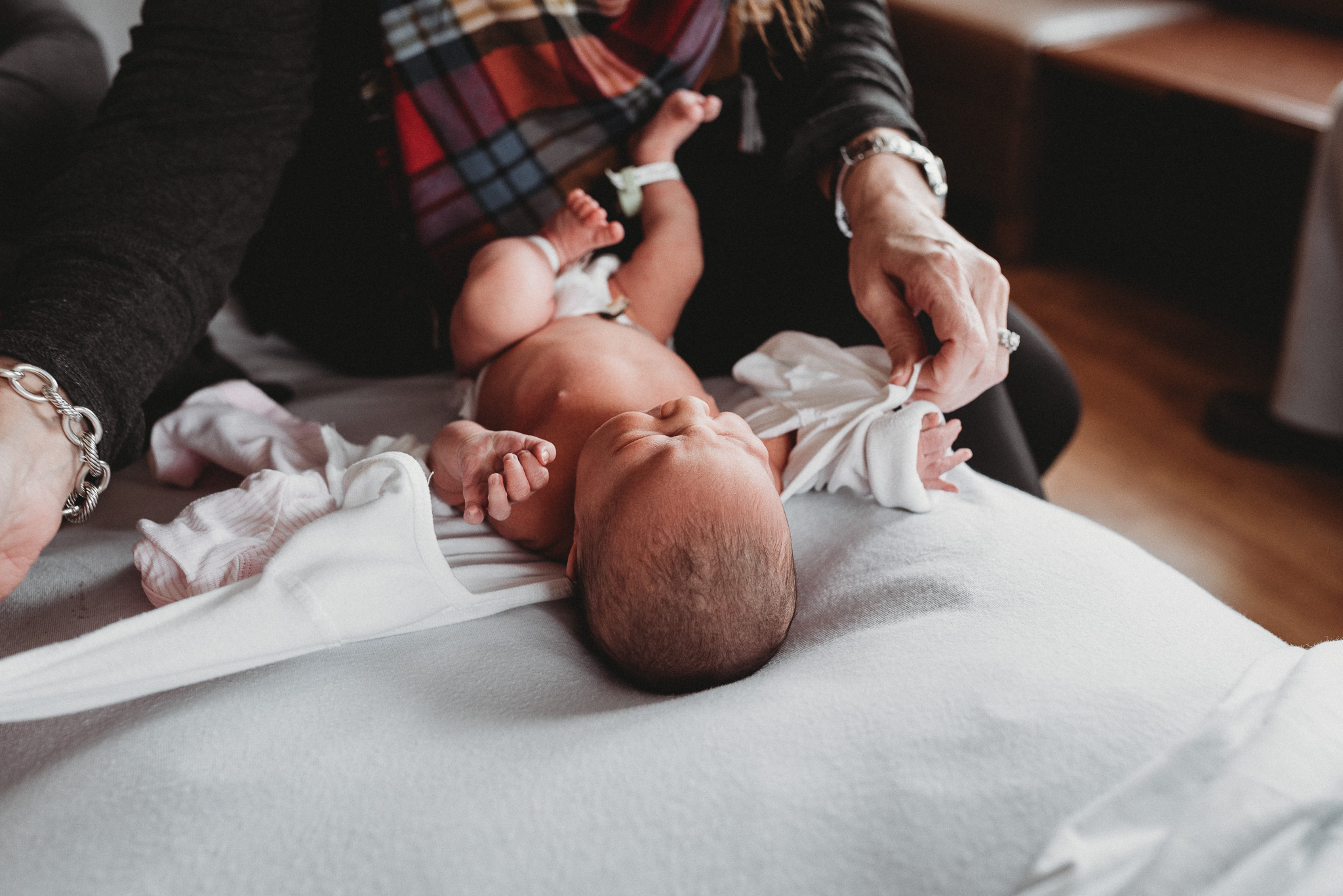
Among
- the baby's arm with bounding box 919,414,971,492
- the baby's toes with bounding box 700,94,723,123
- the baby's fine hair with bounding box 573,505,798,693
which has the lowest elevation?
the baby's fine hair with bounding box 573,505,798,693

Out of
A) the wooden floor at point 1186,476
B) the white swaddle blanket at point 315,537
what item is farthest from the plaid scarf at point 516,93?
the wooden floor at point 1186,476

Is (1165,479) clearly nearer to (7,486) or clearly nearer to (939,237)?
(939,237)

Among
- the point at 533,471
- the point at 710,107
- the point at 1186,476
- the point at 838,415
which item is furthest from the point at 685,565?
the point at 1186,476

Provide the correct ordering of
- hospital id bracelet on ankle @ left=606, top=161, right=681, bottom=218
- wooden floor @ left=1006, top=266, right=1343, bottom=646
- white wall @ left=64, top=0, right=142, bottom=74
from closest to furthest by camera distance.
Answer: hospital id bracelet on ankle @ left=606, top=161, right=681, bottom=218
white wall @ left=64, top=0, right=142, bottom=74
wooden floor @ left=1006, top=266, right=1343, bottom=646

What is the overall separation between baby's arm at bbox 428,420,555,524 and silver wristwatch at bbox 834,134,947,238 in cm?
46

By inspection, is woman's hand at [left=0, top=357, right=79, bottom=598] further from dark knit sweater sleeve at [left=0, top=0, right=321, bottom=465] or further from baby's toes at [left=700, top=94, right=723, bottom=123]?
baby's toes at [left=700, top=94, right=723, bottom=123]

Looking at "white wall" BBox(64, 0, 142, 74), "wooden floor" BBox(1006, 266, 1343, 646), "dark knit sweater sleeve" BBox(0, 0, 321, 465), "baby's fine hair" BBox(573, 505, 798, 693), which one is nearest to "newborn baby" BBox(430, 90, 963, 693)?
"baby's fine hair" BBox(573, 505, 798, 693)

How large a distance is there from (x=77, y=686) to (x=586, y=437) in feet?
1.43

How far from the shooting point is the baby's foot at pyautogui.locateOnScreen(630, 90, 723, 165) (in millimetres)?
996

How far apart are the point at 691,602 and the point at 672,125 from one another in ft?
1.99

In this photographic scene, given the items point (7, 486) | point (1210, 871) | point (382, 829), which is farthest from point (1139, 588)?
point (7, 486)

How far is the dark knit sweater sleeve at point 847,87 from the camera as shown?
998mm

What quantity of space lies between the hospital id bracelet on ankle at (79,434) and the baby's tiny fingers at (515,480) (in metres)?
0.32

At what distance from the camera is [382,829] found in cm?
48
